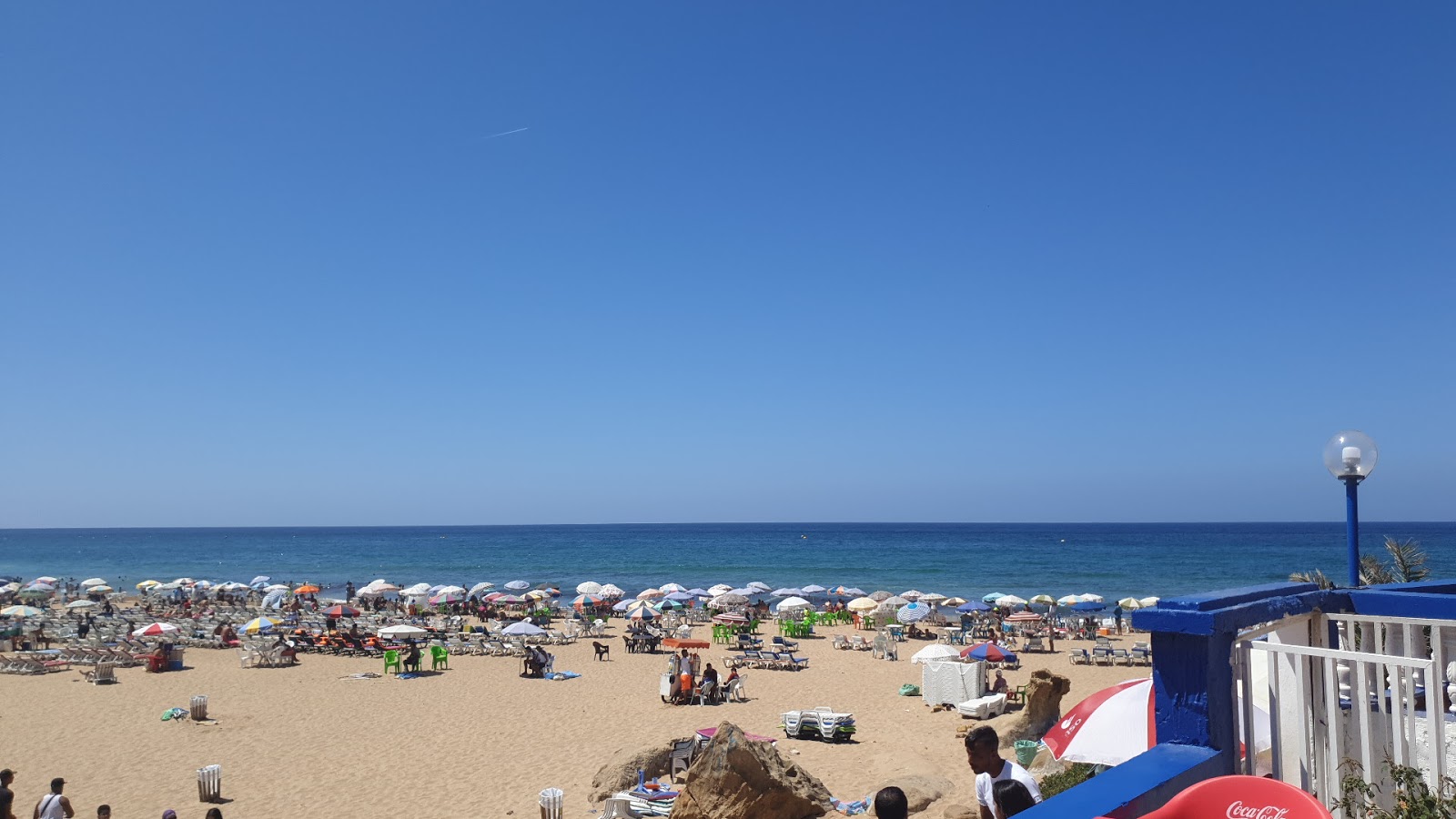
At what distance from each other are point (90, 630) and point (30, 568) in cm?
6042

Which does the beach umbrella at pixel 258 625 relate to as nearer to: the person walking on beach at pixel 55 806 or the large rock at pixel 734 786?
the person walking on beach at pixel 55 806

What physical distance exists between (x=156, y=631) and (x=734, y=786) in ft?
60.5

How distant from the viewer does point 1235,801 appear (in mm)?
2500

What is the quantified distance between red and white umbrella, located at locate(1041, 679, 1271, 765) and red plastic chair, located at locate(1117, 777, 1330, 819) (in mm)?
5013


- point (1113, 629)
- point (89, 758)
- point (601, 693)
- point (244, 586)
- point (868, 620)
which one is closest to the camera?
point (89, 758)

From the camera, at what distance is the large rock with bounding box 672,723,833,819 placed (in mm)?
8703

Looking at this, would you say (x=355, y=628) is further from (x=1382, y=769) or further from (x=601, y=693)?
(x=1382, y=769)

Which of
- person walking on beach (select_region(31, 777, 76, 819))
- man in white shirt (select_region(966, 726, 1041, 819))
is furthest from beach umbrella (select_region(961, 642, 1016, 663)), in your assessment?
man in white shirt (select_region(966, 726, 1041, 819))

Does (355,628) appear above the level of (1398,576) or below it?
below

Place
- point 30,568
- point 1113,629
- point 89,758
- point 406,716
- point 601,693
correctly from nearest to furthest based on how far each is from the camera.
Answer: point 89,758 → point 406,716 → point 601,693 → point 1113,629 → point 30,568

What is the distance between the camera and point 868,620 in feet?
97.5

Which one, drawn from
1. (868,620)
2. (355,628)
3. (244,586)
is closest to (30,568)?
(244,586)

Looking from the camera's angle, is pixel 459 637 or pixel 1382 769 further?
pixel 459 637

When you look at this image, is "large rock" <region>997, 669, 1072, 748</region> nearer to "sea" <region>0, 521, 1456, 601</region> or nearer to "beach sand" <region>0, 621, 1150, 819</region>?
"beach sand" <region>0, 621, 1150, 819</region>
